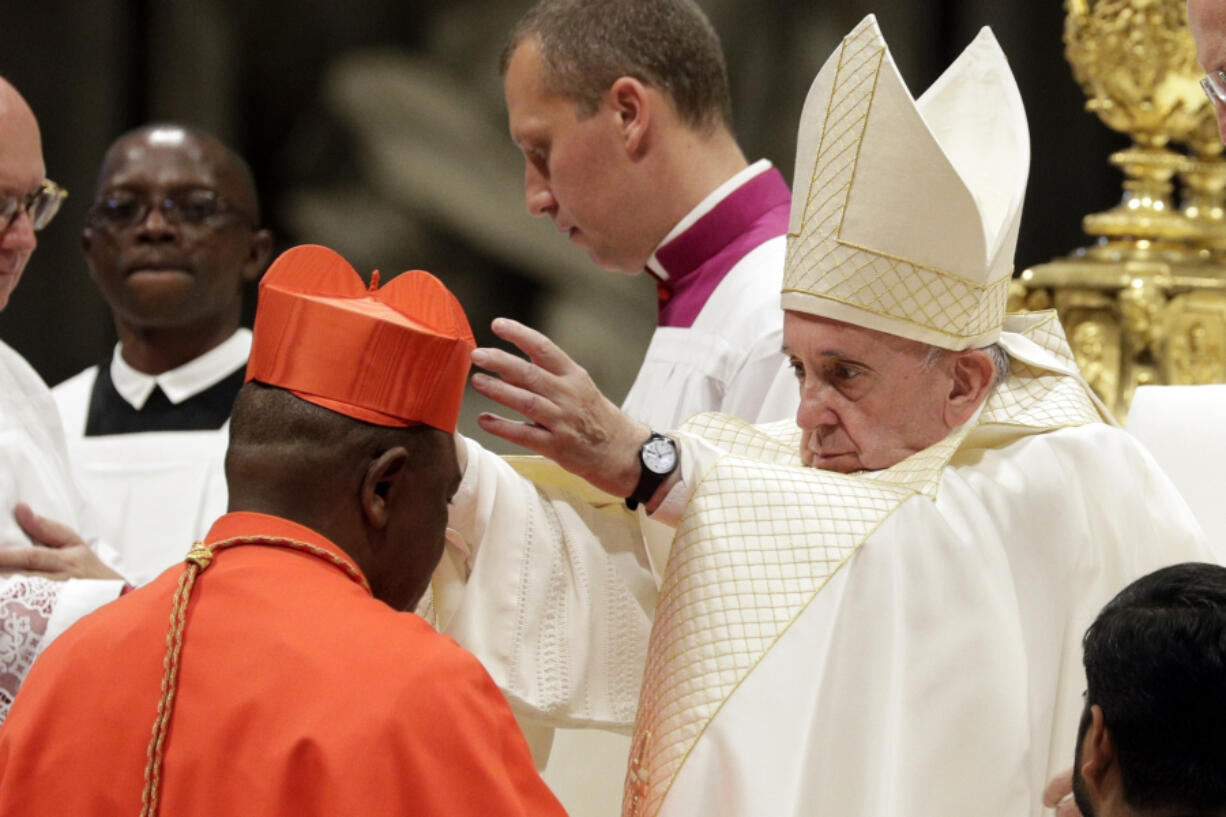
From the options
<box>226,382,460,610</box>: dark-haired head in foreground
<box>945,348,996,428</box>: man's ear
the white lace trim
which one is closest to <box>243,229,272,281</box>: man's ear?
the white lace trim

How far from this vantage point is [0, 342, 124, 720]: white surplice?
295 centimetres

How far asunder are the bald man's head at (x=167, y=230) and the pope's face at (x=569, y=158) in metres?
1.32

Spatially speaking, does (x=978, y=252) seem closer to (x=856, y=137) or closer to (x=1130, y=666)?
(x=856, y=137)

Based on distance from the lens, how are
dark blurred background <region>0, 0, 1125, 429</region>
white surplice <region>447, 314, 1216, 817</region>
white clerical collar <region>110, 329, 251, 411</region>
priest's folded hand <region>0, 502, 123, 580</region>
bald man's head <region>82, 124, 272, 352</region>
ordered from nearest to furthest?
white surplice <region>447, 314, 1216, 817</region>
priest's folded hand <region>0, 502, 123, 580</region>
bald man's head <region>82, 124, 272, 352</region>
white clerical collar <region>110, 329, 251, 411</region>
dark blurred background <region>0, 0, 1125, 429</region>

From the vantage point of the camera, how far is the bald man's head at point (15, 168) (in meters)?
3.25

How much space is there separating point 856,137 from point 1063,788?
3.15ft

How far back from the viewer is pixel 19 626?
2.95m

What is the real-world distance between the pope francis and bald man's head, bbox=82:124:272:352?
196 centimetres

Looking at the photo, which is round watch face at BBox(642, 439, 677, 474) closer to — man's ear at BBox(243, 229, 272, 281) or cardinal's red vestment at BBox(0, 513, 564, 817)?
cardinal's red vestment at BBox(0, 513, 564, 817)

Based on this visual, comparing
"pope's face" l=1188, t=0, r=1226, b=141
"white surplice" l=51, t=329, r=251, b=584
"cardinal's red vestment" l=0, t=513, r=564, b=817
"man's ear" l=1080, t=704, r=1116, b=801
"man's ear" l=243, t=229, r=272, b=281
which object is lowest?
"white surplice" l=51, t=329, r=251, b=584

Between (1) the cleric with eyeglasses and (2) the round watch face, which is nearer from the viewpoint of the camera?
(2) the round watch face

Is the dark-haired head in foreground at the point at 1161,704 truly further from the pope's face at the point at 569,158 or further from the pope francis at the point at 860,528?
the pope's face at the point at 569,158

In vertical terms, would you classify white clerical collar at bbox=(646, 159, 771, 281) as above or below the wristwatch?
above

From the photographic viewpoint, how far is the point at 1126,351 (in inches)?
182
